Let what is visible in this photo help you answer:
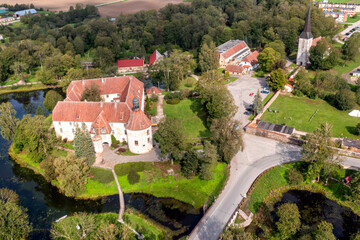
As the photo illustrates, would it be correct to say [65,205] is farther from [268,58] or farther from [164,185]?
[268,58]

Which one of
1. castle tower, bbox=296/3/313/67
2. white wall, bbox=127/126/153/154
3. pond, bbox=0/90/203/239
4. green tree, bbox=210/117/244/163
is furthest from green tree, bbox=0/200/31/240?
castle tower, bbox=296/3/313/67

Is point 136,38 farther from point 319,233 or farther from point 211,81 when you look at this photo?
point 319,233

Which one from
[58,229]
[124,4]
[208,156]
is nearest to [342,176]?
[208,156]

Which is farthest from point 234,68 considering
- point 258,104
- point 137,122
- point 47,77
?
point 47,77

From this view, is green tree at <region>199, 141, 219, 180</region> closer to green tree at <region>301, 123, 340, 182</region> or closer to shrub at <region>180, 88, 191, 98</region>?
green tree at <region>301, 123, 340, 182</region>

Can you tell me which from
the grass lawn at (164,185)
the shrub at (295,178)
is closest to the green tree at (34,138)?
the grass lawn at (164,185)

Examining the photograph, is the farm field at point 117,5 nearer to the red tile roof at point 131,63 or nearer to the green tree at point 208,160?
the red tile roof at point 131,63

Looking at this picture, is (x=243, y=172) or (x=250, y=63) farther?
(x=250, y=63)
